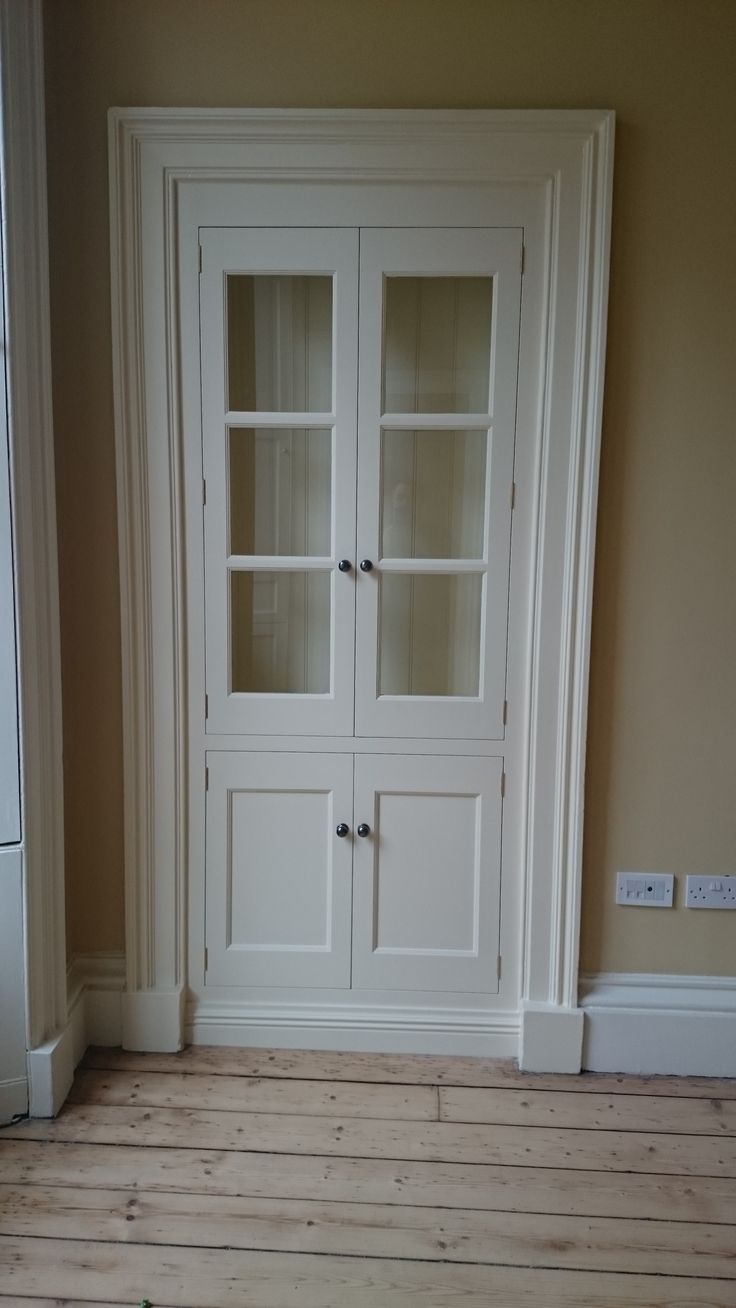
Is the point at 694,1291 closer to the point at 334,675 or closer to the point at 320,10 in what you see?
the point at 334,675

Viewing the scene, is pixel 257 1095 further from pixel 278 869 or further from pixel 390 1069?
pixel 278 869

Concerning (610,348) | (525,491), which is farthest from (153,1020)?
(610,348)

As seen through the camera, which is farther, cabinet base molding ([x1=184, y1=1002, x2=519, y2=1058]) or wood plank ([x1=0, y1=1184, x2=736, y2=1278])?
cabinet base molding ([x1=184, y1=1002, x2=519, y2=1058])

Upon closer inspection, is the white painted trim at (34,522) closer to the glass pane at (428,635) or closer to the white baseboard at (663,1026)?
the glass pane at (428,635)

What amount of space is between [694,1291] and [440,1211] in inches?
18.7

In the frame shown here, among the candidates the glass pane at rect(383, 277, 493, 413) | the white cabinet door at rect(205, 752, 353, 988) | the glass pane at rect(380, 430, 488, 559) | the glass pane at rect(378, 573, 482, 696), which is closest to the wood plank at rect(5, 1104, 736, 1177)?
the white cabinet door at rect(205, 752, 353, 988)

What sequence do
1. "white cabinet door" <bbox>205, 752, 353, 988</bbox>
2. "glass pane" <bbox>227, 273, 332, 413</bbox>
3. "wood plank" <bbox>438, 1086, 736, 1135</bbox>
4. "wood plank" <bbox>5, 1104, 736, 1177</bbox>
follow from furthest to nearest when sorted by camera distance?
"white cabinet door" <bbox>205, 752, 353, 988</bbox>, "glass pane" <bbox>227, 273, 332, 413</bbox>, "wood plank" <bbox>438, 1086, 736, 1135</bbox>, "wood plank" <bbox>5, 1104, 736, 1177</bbox>

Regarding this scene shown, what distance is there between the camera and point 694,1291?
1453mm

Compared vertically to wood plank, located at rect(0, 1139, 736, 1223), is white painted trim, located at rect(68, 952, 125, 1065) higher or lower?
higher

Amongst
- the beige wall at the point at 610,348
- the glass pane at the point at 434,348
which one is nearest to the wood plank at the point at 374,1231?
the beige wall at the point at 610,348

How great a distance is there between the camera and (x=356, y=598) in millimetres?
2037

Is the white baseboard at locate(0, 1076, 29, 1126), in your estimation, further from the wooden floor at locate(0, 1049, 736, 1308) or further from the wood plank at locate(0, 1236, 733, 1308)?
the wood plank at locate(0, 1236, 733, 1308)

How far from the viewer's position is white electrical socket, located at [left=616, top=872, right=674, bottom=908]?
206cm

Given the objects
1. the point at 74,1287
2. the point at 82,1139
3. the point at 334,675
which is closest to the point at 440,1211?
the point at 74,1287
